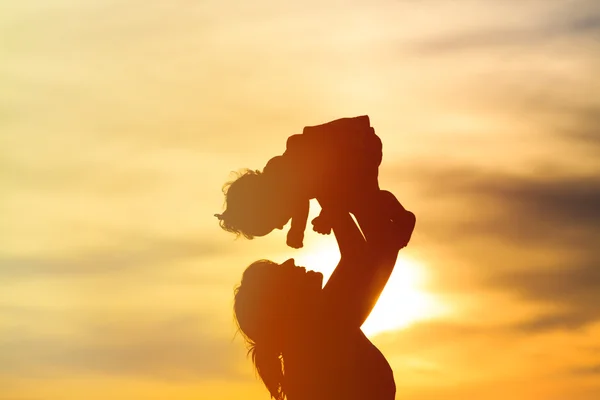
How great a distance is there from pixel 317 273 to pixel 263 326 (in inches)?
42.0

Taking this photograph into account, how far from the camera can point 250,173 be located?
55.5 feet

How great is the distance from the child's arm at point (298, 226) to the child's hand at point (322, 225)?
154 mm

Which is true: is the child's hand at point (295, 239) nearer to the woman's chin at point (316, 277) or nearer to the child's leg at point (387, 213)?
the woman's chin at point (316, 277)

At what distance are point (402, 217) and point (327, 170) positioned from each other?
1.23 m

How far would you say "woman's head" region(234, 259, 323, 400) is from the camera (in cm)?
1658

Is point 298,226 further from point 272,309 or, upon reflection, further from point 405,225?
point 405,225

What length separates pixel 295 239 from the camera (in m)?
16.9

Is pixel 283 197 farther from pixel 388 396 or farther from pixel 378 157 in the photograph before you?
pixel 388 396

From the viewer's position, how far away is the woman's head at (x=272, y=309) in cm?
1658

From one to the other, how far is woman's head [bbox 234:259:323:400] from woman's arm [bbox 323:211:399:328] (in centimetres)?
35

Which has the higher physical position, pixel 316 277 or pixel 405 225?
pixel 405 225

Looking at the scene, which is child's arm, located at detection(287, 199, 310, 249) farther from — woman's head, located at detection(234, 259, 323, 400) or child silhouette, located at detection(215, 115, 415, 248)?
woman's head, located at detection(234, 259, 323, 400)

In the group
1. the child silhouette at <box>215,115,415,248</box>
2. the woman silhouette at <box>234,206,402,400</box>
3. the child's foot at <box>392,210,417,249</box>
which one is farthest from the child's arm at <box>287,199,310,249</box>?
the child's foot at <box>392,210,417,249</box>

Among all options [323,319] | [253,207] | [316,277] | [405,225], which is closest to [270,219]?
[253,207]
